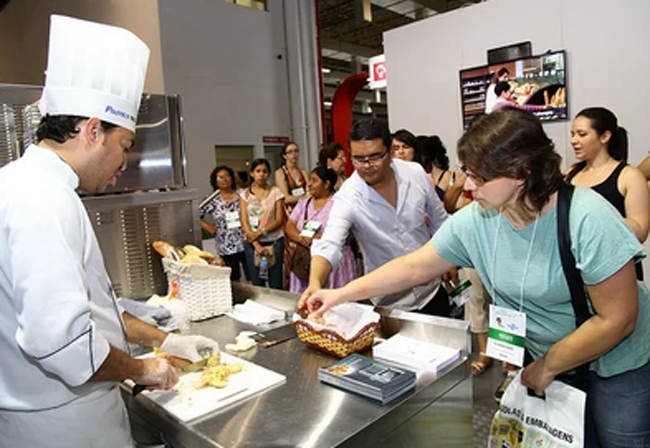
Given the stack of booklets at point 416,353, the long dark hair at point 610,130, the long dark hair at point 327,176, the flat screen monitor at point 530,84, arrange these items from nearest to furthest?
the stack of booklets at point 416,353 → the long dark hair at point 610,130 → the long dark hair at point 327,176 → the flat screen monitor at point 530,84

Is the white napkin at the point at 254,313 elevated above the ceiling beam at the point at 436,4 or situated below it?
below

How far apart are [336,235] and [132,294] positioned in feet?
3.35

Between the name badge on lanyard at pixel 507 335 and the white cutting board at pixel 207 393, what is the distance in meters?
0.61

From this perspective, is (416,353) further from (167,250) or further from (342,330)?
(167,250)

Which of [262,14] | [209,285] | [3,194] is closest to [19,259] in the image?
[3,194]

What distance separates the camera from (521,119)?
4.15 feet

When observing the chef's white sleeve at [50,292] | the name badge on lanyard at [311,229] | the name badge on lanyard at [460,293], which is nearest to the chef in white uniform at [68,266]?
the chef's white sleeve at [50,292]

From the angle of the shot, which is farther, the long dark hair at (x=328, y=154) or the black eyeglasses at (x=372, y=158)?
the long dark hair at (x=328, y=154)

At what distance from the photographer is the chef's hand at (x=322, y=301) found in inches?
67.8

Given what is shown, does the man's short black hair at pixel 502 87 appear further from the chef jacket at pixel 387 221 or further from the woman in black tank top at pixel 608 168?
the chef jacket at pixel 387 221

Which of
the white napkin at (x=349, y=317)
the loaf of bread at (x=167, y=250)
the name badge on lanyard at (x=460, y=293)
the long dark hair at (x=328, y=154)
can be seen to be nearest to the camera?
the white napkin at (x=349, y=317)

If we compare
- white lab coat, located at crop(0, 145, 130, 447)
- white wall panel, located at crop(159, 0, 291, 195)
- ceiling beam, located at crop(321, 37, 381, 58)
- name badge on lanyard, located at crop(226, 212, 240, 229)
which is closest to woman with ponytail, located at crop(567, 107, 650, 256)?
white lab coat, located at crop(0, 145, 130, 447)

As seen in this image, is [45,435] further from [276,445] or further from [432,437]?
[432,437]

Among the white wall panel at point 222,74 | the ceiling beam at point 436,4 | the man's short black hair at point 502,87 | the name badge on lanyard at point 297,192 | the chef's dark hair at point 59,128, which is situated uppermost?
the ceiling beam at point 436,4
